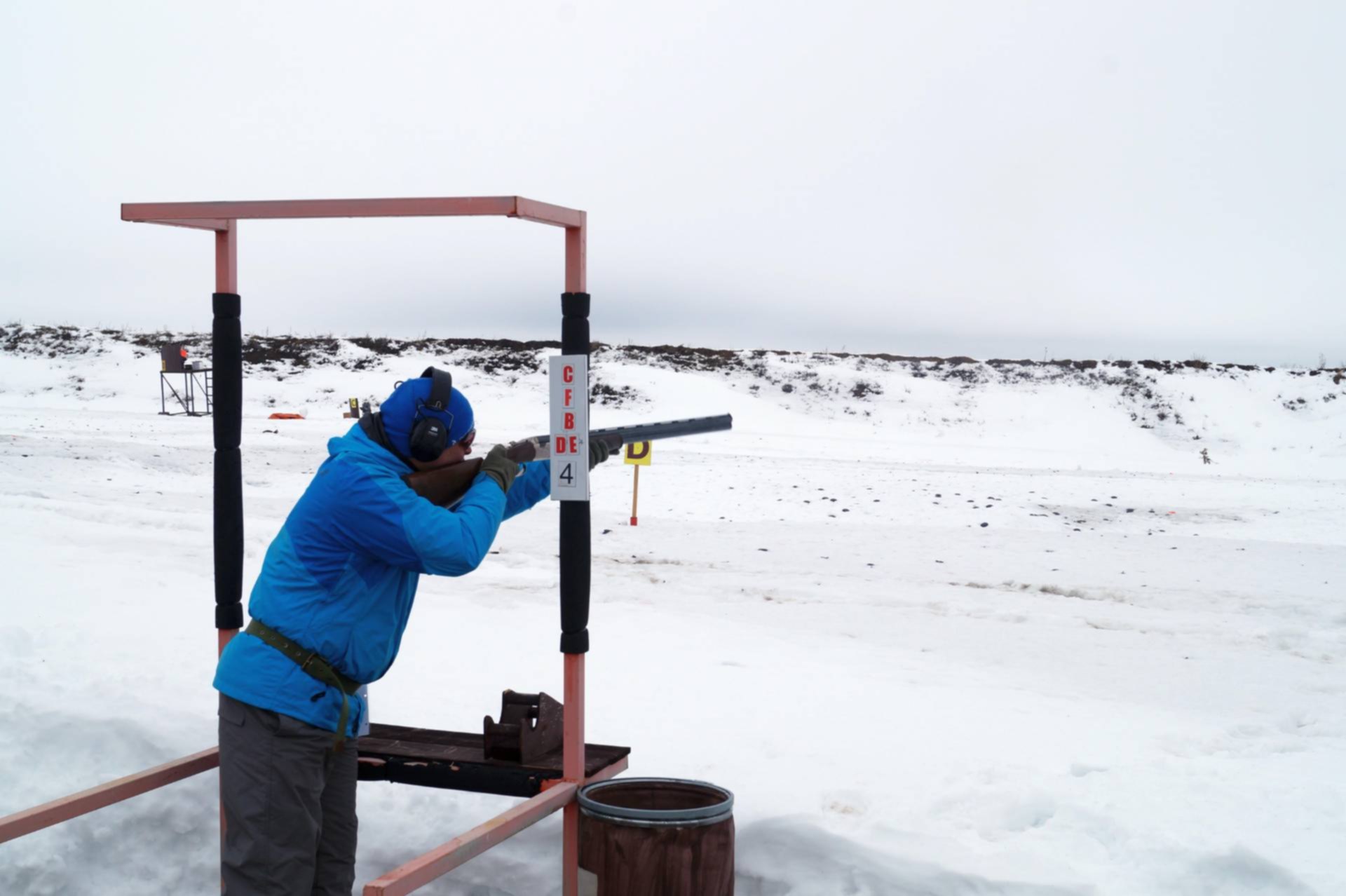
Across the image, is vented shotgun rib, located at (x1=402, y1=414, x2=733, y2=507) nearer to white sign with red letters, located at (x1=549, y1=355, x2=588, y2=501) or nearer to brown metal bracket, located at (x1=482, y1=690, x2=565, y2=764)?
white sign with red letters, located at (x1=549, y1=355, x2=588, y2=501)

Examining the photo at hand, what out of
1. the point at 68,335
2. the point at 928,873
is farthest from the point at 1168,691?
the point at 68,335

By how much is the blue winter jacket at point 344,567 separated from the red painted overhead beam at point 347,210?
76 centimetres

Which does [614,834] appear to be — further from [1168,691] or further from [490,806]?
[1168,691]

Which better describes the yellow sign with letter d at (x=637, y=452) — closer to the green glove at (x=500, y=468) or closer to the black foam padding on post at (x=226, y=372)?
the black foam padding on post at (x=226, y=372)

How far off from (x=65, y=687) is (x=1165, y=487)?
684 inches

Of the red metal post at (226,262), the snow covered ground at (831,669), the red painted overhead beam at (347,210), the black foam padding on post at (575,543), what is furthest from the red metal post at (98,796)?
the red painted overhead beam at (347,210)

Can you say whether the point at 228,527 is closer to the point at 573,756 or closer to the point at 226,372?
the point at 226,372

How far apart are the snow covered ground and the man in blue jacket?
1257 millimetres

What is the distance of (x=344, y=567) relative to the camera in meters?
3.08

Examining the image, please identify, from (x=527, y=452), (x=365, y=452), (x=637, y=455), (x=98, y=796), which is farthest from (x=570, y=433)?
(x=637, y=455)

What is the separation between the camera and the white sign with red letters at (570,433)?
135 inches

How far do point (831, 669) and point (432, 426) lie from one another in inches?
163

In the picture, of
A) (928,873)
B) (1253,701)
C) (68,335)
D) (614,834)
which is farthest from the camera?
(68,335)

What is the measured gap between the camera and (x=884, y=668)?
6.83m
